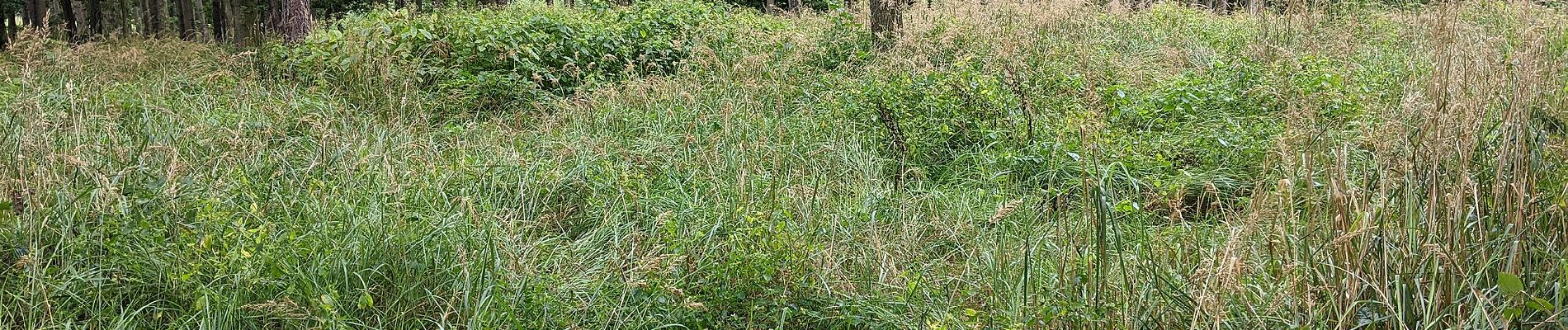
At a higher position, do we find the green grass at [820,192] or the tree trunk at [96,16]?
the tree trunk at [96,16]

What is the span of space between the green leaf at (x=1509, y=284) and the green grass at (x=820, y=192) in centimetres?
3

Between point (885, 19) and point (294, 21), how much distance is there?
210 inches

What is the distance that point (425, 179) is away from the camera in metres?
4.61

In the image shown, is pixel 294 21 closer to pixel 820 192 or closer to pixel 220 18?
pixel 820 192

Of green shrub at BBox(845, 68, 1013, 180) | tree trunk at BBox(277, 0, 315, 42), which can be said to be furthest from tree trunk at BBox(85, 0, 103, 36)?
green shrub at BBox(845, 68, 1013, 180)

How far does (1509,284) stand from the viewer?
2.21 meters

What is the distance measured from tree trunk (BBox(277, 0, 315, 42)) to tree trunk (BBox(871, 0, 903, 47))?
5069mm

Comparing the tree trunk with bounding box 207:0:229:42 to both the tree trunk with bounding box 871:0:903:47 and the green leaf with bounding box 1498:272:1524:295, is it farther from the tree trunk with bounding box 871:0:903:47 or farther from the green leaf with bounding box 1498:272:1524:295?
the green leaf with bounding box 1498:272:1524:295

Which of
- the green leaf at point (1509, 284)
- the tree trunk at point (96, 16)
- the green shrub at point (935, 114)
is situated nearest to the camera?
the green leaf at point (1509, 284)

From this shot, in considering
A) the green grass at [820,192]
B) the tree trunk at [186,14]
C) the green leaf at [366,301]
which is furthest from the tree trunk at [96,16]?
the green leaf at [366,301]

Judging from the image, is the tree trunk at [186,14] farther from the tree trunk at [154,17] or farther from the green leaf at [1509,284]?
the green leaf at [1509,284]

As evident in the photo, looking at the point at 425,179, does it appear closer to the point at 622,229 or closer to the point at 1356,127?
the point at 622,229

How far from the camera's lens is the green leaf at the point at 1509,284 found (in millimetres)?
2188

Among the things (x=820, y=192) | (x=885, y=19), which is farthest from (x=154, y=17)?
(x=820, y=192)
